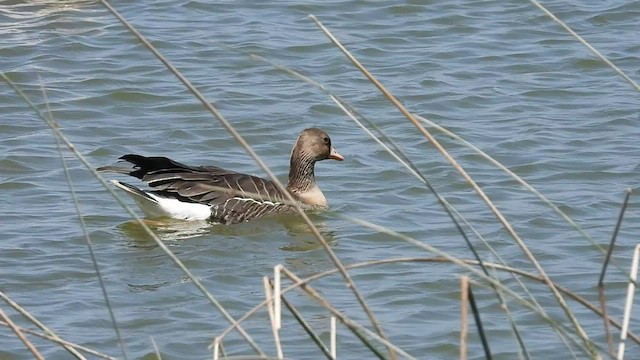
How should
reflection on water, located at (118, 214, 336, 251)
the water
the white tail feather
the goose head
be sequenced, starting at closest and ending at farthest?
the water, reflection on water, located at (118, 214, 336, 251), the white tail feather, the goose head

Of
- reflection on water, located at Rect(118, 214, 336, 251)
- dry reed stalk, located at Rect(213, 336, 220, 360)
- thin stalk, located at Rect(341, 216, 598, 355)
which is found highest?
thin stalk, located at Rect(341, 216, 598, 355)

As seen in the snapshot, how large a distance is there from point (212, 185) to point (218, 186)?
0.18m

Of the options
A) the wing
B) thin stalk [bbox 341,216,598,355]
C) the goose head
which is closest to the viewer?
thin stalk [bbox 341,216,598,355]

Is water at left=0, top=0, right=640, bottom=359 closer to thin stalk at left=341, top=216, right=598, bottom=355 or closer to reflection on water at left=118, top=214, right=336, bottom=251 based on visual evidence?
reflection on water at left=118, top=214, right=336, bottom=251

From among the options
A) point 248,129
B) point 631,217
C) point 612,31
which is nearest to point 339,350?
point 631,217

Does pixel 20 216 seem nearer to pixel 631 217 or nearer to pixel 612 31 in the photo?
pixel 631 217

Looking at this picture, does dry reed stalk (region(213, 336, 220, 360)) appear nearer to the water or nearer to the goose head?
the water

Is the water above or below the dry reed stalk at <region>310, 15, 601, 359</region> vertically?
below

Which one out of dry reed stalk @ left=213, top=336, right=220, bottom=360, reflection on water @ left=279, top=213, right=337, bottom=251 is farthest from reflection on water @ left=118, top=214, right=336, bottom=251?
dry reed stalk @ left=213, top=336, right=220, bottom=360

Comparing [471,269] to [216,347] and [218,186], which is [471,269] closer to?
[216,347]

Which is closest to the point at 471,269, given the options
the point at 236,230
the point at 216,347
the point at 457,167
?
the point at 457,167

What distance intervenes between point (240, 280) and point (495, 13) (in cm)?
724

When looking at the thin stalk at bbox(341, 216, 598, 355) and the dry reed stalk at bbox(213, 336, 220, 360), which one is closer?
the thin stalk at bbox(341, 216, 598, 355)

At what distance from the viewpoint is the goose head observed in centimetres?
1002
